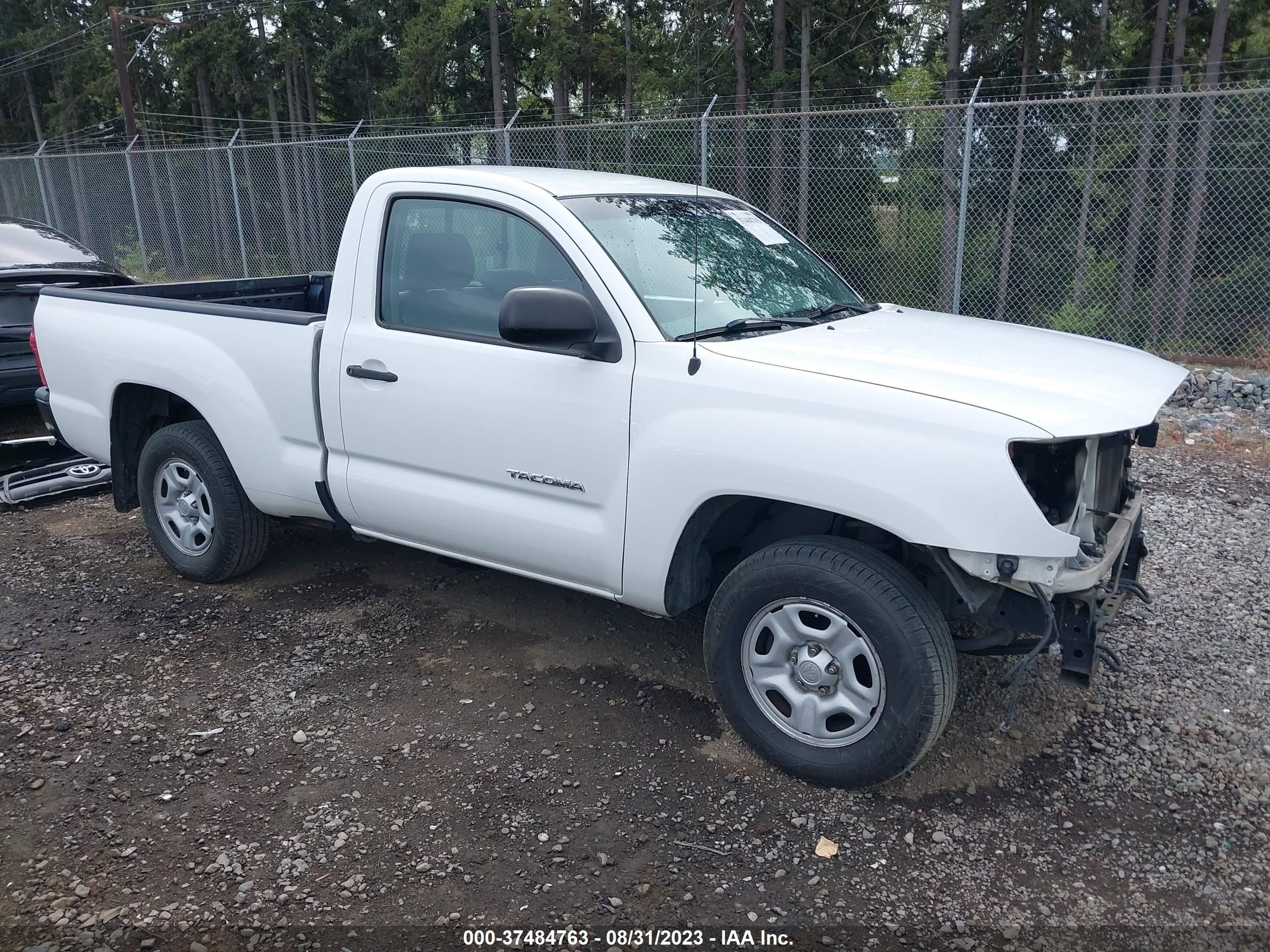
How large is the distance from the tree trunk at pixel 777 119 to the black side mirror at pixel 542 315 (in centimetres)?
670

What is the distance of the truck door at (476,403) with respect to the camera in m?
3.66

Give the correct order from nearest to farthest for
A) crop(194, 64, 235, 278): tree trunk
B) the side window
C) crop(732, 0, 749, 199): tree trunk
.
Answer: the side window → crop(194, 64, 235, 278): tree trunk → crop(732, 0, 749, 199): tree trunk

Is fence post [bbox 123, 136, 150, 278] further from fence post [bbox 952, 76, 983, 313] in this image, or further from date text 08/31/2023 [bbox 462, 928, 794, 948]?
date text 08/31/2023 [bbox 462, 928, 794, 948]

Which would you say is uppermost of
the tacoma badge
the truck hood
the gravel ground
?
the truck hood

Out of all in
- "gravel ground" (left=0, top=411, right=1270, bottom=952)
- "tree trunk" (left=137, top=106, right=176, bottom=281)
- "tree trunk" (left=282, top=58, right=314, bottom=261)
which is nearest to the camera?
"gravel ground" (left=0, top=411, right=1270, bottom=952)

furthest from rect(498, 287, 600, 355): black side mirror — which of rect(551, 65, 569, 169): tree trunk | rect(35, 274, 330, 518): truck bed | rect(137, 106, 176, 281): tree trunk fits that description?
rect(551, 65, 569, 169): tree trunk

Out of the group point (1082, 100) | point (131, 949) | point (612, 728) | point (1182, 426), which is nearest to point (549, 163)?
point (1082, 100)

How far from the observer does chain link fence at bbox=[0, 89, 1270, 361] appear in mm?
11750

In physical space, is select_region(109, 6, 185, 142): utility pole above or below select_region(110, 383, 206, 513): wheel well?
above

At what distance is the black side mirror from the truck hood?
0.44m

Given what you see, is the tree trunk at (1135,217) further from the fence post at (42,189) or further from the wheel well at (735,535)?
the fence post at (42,189)

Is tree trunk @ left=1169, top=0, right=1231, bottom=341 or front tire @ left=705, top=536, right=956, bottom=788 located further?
tree trunk @ left=1169, top=0, right=1231, bottom=341

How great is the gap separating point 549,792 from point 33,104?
164 ft

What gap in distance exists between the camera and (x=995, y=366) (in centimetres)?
A: 337
